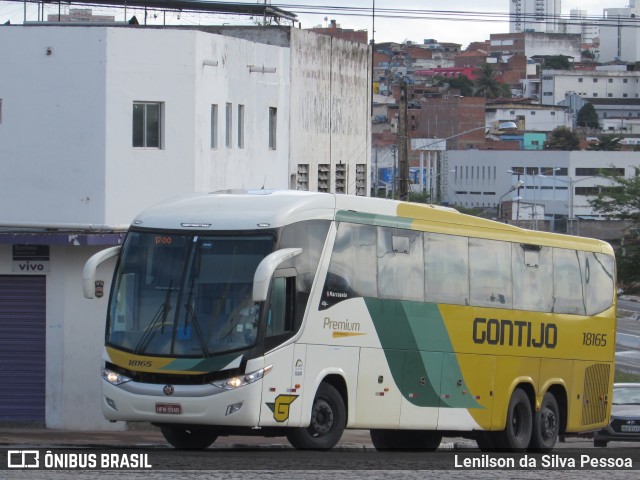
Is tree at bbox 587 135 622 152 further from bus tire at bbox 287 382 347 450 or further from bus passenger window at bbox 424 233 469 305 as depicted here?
bus tire at bbox 287 382 347 450

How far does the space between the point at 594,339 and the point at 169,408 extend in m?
9.78

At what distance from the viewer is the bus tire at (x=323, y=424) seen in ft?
54.1

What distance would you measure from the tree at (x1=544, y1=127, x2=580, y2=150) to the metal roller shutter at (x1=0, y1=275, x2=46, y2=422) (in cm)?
10498

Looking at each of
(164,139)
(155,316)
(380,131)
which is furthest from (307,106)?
(380,131)

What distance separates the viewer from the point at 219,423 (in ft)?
51.0

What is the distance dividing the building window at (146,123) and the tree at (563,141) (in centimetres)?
10333

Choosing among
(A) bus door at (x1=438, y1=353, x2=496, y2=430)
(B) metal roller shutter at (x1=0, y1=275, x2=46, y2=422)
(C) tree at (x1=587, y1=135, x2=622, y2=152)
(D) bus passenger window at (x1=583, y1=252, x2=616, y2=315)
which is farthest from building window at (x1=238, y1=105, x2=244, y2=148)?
(C) tree at (x1=587, y1=135, x2=622, y2=152)

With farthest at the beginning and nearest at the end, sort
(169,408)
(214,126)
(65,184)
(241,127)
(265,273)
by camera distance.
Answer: (241,127)
(214,126)
(65,184)
(169,408)
(265,273)

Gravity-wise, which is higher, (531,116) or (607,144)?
(531,116)

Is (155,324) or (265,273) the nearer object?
(265,273)

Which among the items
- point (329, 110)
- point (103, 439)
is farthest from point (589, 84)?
point (103, 439)

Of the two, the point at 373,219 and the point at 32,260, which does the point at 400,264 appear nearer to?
the point at 373,219

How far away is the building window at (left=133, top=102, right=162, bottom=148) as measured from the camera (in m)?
24.9

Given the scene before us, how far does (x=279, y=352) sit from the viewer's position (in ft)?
52.2
